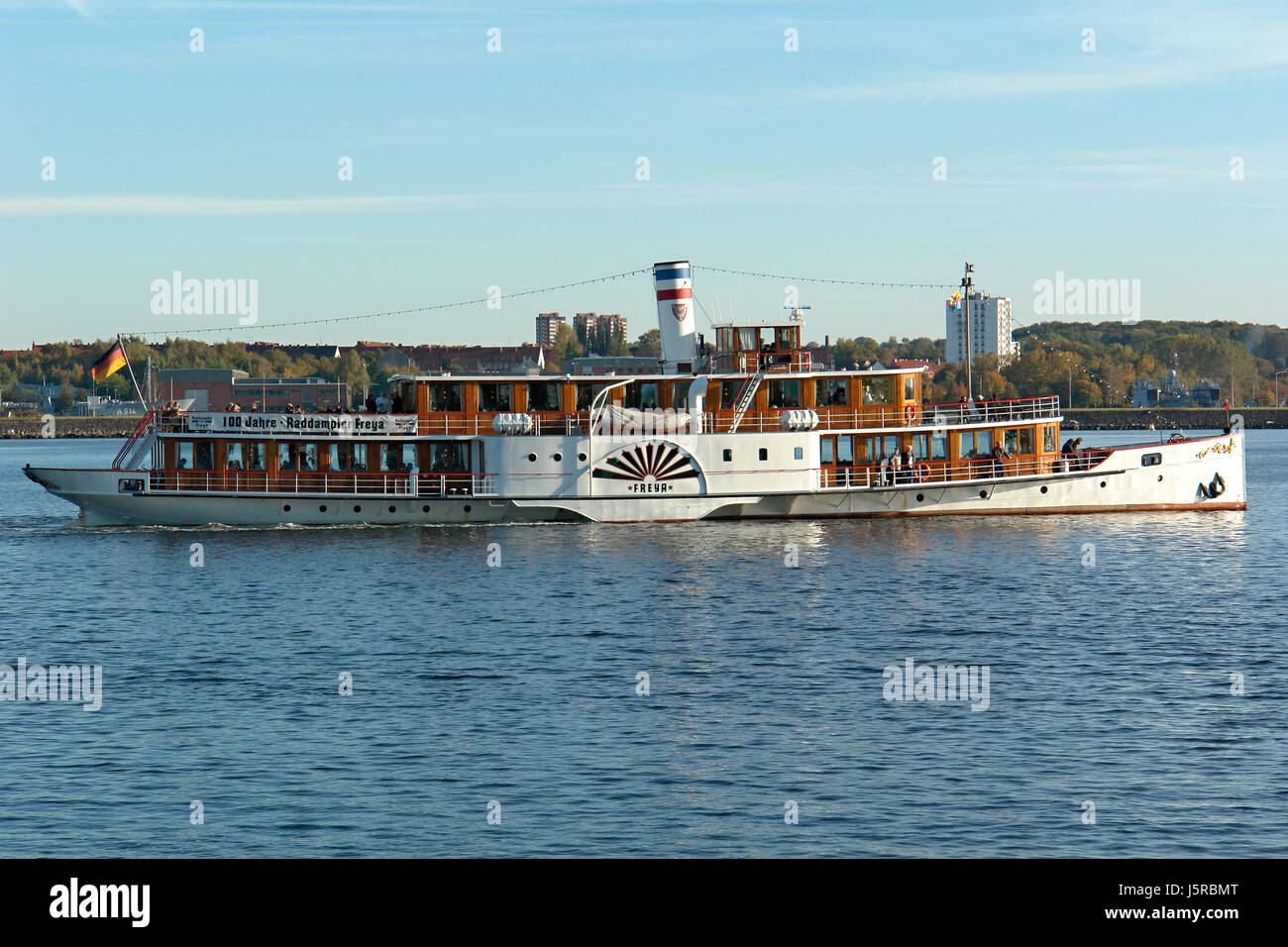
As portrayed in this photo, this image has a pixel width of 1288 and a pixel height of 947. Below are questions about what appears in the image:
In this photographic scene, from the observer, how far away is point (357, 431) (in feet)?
161

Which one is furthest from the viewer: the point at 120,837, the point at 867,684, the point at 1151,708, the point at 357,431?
the point at 357,431

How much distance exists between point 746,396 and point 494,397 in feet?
31.9

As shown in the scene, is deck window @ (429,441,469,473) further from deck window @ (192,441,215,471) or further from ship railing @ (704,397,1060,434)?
ship railing @ (704,397,1060,434)

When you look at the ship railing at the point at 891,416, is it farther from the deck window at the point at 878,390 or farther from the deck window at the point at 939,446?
Result: the deck window at the point at 939,446

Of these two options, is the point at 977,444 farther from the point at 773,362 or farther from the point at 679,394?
the point at 679,394

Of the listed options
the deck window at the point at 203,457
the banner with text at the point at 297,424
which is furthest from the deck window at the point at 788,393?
the deck window at the point at 203,457

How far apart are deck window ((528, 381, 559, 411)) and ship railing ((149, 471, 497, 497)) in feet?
11.1

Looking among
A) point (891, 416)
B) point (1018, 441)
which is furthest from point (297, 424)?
point (1018, 441)

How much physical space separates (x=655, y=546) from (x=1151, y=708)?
924 inches

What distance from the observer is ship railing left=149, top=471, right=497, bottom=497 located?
4891cm

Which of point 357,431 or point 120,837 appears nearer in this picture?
point 120,837
